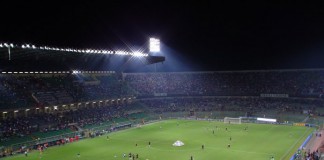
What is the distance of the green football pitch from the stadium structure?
30cm

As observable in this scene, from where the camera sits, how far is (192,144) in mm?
51719

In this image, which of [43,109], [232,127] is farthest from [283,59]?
[43,109]

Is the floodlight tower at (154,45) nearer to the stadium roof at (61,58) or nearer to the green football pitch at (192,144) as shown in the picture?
the stadium roof at (61,58)

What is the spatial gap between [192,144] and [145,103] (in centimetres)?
4394

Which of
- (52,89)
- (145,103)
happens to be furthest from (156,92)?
(52,89)

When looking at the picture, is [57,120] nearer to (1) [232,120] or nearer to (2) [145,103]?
(2) [145,103]

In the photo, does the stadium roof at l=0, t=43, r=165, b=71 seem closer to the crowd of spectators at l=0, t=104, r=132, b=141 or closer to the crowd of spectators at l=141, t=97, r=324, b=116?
the crowd of spectators at l=0, t=104, r=132, b=141

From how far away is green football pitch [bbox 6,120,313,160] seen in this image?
146 ft

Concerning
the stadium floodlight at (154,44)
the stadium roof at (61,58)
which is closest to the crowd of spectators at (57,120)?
the stadium roof at (61,58)

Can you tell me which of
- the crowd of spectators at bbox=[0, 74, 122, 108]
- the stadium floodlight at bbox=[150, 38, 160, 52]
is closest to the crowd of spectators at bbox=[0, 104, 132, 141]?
the crowd of spectators at bbox=[0, 74, 122, 108]

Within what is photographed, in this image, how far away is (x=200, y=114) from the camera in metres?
87.8

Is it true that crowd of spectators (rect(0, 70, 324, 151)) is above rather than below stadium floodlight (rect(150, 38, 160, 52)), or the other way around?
below

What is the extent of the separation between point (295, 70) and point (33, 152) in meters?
74.8

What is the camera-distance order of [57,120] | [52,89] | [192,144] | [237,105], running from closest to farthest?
[192,144], [57,120], [52,89], [237,105]
